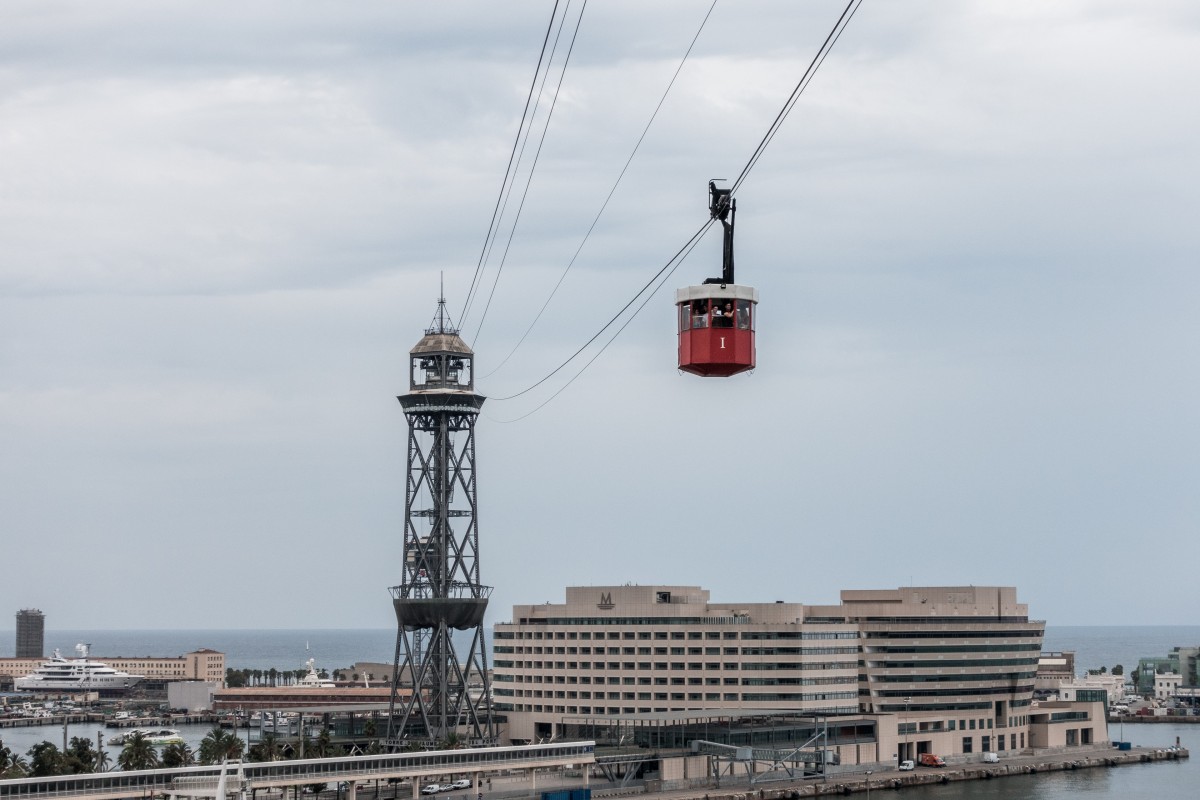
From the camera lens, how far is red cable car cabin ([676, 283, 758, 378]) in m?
27.0

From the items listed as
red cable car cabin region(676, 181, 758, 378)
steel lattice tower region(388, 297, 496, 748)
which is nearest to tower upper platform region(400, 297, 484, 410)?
steel lattice tower region(388, 297, 496, 748)

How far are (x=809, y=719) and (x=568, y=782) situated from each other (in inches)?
837

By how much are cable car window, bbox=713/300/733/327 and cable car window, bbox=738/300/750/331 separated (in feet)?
0.48

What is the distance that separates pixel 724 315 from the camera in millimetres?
27062

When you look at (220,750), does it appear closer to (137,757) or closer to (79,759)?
(137,757)

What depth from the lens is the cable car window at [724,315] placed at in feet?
88.7

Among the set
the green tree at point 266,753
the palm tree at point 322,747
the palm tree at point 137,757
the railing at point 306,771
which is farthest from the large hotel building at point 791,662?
the palm tree at point 137,757

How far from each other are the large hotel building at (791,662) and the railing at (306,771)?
18.8m

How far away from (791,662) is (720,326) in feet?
286

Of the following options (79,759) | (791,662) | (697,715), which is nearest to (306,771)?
(79,759)

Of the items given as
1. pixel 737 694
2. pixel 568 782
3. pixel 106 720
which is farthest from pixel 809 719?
pixel 106 720

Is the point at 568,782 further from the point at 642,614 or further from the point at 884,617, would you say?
the point at 884,617

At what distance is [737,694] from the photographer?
11256 centimetres

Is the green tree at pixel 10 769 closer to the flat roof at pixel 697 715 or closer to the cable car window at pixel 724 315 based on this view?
the flat roof at pixel 697 715
